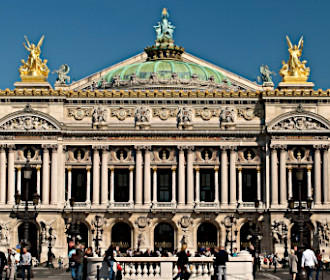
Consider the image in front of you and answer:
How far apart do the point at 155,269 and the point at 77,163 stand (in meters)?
35.0

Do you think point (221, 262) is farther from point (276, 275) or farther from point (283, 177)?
point (283, 177)

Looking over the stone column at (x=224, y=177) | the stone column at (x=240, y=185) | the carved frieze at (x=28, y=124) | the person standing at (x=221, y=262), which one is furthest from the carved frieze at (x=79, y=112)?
the person standing at (x=221, y=262)

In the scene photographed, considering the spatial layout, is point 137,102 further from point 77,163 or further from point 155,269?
point 155,269

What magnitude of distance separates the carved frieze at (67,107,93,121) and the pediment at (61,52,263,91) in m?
20.3

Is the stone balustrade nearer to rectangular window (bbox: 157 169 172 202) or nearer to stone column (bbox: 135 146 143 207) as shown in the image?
stone column (bbox: 135 146 143 207)

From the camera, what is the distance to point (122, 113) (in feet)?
297

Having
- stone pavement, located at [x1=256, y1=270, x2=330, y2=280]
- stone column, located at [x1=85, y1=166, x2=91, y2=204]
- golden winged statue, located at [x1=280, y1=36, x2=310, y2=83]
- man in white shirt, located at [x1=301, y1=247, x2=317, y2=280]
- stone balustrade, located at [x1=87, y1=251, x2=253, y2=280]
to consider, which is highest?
golden winged statue, located at [x1=280, y1=36, x2=310, y2=83]

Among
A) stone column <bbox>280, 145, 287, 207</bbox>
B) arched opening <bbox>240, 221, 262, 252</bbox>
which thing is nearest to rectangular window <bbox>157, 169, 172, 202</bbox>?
arched opening <bbox>240, 221, 262, 252</bbox>

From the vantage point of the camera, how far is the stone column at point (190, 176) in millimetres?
89125

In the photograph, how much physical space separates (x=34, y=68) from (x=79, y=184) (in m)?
12.2

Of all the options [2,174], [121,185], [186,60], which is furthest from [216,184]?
[186,60]

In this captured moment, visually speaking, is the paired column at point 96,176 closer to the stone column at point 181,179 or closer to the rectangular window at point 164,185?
the rectangular window at point 164,185

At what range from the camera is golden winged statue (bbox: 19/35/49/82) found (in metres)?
91.8

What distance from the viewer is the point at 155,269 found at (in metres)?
56.2
